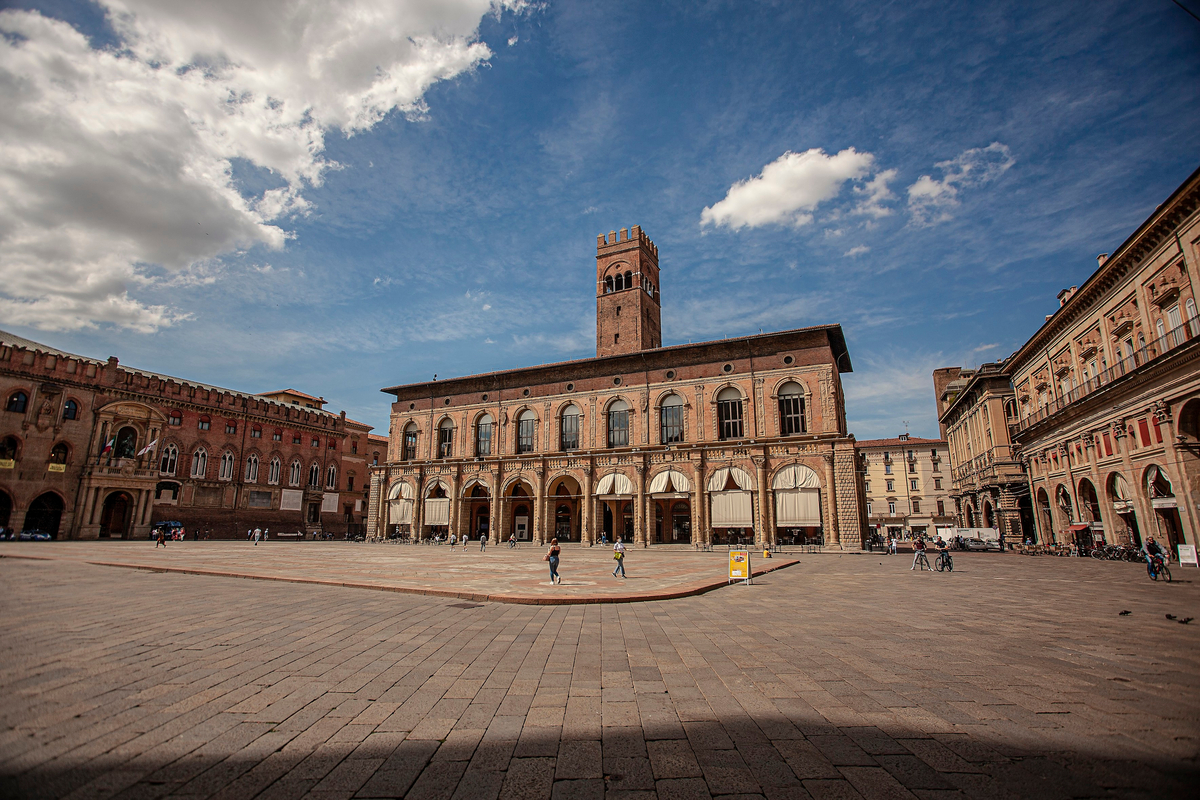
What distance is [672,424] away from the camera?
123 ft

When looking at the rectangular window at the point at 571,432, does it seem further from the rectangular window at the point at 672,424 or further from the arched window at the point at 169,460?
the arched window at the point at 169,460

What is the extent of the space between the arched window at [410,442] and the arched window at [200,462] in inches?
642

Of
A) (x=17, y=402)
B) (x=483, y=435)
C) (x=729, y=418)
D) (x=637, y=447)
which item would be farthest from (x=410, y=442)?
(x=729, y=418)

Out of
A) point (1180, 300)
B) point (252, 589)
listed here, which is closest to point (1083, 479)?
point (1180, 300)

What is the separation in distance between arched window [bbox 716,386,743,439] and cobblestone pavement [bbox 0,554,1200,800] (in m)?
26.6

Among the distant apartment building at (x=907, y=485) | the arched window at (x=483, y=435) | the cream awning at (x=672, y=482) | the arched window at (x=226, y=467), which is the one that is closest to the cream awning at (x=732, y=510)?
the cream awning at (x=672, y=482)

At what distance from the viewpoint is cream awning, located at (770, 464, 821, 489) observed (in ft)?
106

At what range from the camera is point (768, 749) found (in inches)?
147

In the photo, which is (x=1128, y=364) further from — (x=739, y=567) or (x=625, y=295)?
(x=625, y=295)

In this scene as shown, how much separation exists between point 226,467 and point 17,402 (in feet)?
45.2

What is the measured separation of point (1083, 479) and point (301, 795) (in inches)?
1550

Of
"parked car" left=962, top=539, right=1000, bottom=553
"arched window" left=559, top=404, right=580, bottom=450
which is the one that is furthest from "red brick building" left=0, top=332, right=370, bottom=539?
"parked car" left=962, top=539, right=1000, bottom=553

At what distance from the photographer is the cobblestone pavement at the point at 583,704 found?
323 centimetres

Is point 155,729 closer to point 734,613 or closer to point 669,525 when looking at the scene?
point 734,613
